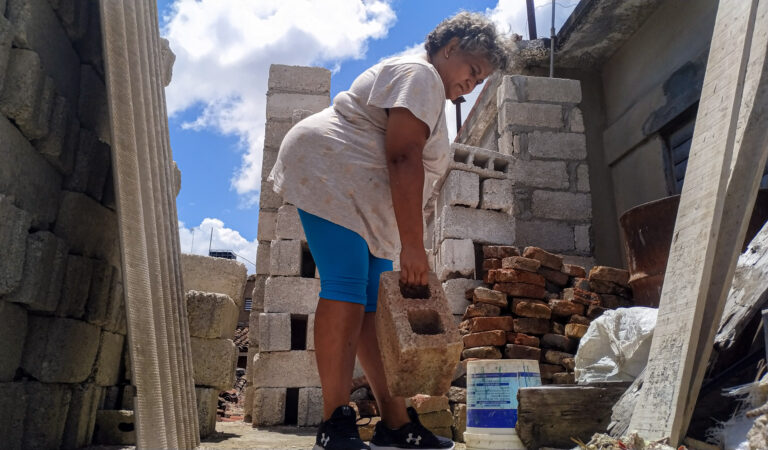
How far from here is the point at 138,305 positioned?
222cm

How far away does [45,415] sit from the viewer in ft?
7.21

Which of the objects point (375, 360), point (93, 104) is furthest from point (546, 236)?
point (93, 104)

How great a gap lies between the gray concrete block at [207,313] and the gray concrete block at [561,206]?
306cm

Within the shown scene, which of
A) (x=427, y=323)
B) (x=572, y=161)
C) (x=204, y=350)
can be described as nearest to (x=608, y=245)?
(x=572, y=161)

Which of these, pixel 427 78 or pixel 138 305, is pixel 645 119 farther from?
pixel 138 305

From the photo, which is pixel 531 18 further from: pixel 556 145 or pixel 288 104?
pixel 288 104

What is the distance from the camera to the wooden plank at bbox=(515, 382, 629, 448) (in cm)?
212

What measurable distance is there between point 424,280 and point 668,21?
578cm

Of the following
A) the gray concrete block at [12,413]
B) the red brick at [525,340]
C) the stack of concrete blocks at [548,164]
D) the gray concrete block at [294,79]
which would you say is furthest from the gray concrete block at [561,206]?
the gray concrete block at [12,413]

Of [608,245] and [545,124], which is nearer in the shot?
[545,124]

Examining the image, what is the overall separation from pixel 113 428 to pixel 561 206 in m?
4.25

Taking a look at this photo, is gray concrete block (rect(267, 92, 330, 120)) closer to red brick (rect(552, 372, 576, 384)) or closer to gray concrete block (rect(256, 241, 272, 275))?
gray concrete block (rect(256, 241, 272, 275))

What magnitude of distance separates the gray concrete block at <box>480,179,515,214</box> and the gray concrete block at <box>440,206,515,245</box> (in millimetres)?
51

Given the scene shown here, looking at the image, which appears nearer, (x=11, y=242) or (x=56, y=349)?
(x=11, y=242)
